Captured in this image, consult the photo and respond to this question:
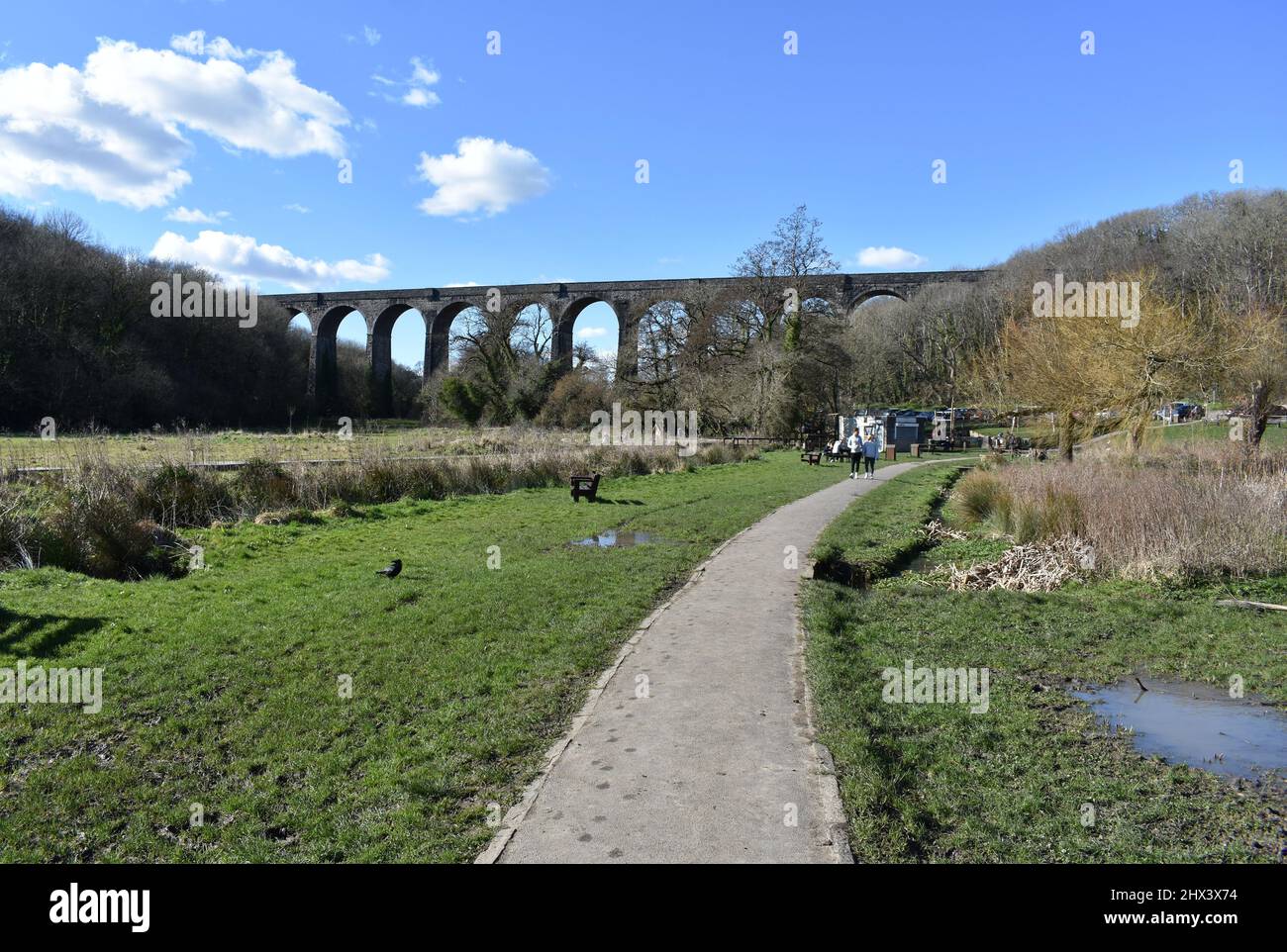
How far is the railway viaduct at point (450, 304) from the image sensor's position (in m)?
67.1

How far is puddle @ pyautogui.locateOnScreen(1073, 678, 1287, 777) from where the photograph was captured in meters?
5.05

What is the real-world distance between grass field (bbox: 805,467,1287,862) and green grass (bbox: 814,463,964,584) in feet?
4.51

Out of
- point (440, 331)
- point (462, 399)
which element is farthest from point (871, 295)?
point (440, 331)

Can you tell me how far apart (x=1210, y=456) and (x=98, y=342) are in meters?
55.3

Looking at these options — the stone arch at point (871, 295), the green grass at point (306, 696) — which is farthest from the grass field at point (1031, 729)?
the stone arch at point (871, 295)

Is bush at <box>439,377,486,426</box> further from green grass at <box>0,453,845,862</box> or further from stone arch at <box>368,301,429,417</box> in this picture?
green grass at <box>0,453,845,862</box>

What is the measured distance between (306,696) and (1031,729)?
17.0ft

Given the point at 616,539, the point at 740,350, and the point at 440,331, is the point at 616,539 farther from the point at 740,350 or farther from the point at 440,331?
the point at 440,331

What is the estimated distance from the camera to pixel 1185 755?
16.7ft

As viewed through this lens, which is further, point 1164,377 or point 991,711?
point 1164,377

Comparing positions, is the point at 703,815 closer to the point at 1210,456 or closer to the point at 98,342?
the point at 1210,456

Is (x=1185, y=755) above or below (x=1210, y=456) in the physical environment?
below
